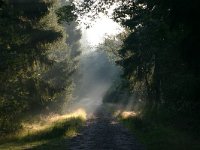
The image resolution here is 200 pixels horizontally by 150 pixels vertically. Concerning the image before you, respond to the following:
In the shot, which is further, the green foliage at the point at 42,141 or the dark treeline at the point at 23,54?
the dark treeline at the point at 23,54

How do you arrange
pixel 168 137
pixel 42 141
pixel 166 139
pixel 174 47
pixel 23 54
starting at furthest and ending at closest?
pixel 23 54 < pixel 174 47 < pixel 42 141 < pixel 168 137 < pixel 166 139

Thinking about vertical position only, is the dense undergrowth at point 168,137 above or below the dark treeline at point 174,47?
below

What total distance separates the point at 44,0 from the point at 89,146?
15184 mm

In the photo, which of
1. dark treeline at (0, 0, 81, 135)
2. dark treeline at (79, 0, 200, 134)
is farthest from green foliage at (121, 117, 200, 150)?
dark treeline at (0, 0, 81, 135)

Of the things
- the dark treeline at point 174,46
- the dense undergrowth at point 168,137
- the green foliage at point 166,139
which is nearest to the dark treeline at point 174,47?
the dark treeline at point 174,46

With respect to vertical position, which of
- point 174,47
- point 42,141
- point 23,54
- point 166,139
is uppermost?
point 23,54

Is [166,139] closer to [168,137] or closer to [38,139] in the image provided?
[168,137]

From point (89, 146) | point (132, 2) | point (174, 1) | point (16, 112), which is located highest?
point (132, 2)

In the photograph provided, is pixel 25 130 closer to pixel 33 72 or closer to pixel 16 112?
pixel 16 112

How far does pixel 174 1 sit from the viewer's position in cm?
1606

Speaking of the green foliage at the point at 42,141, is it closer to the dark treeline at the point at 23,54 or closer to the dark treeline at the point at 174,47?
the dark treeline at the point at 23,54

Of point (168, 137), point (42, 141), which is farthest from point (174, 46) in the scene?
point (42, 141)

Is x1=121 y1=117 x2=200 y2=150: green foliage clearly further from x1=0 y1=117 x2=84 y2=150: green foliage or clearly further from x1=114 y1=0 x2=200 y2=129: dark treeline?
x1=0 y1=117 x2=84 y2=150: green foliage

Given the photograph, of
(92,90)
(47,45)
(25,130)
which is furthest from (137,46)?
(92,90)
